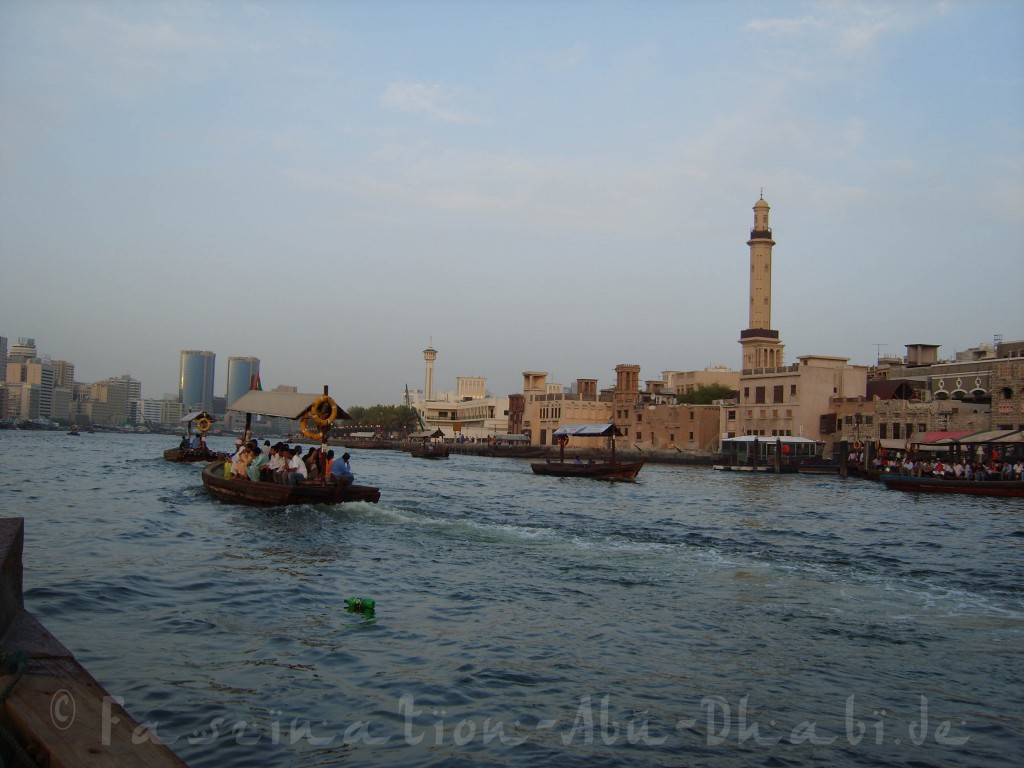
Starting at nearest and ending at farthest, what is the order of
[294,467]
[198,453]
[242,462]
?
[294,467] < [242,462] < [198,453]

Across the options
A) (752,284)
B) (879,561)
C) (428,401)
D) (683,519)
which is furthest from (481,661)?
(428,401)

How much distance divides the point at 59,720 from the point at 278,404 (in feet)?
80.3

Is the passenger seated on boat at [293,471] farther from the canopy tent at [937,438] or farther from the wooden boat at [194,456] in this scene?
the canopy tent at [937,438]

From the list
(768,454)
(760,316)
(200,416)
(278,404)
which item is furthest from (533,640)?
(760,316)

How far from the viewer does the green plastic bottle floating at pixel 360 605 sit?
424 inches

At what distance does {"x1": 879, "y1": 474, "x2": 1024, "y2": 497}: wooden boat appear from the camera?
124ft

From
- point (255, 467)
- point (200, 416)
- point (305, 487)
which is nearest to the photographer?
point (305, 487)

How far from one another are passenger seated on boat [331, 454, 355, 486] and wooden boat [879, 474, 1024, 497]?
1160 inches

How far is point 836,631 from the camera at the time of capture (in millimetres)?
10938

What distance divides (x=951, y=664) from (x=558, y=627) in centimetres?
450

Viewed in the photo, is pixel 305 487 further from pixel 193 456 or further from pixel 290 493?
pixel 193 456

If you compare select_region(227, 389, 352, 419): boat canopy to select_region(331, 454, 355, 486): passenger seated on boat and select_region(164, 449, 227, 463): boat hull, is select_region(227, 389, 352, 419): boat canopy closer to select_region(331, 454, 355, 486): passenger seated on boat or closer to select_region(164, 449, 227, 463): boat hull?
select_region(331, 454, 355, 486): passenger seated on boat

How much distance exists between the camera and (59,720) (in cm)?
355

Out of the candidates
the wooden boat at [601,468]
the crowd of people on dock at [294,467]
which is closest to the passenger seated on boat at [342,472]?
the crowd of people on dock at [294,467]
